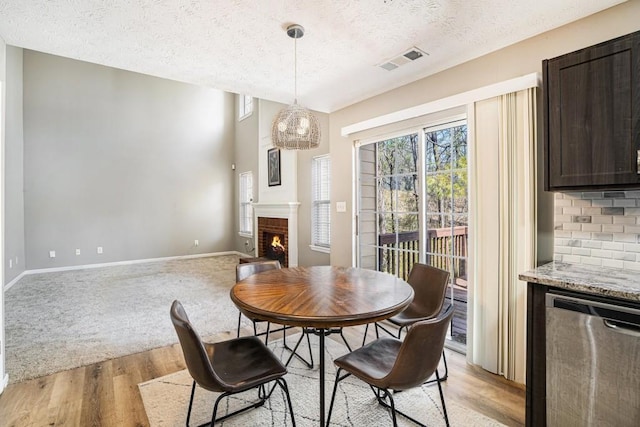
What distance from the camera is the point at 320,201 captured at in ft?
16.1

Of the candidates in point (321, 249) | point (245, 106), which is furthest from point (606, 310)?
point (245, 106)

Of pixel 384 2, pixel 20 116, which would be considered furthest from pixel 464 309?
pixel 20 116

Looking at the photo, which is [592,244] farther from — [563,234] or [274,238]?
[274,238]

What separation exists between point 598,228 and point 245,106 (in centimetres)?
739

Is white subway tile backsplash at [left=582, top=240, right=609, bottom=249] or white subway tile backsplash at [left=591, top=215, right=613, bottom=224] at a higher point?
white subway tile backsplash at [left=591, top=215, right=613, bottom=224]

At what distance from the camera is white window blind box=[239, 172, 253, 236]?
759 cm

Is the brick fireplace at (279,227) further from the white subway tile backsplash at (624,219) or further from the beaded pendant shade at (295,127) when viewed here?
the white subway tile backsplash at (624,219)

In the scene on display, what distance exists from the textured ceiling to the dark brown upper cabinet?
462 mm

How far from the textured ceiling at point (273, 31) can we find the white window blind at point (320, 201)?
78.7 inches

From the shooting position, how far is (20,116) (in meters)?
5.60

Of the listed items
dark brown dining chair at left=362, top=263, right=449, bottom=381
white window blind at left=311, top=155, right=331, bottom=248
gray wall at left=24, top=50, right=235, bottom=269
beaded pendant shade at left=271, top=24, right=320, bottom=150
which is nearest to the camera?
dark brown dining chair at left=362, top=263, right=449, bottom=381

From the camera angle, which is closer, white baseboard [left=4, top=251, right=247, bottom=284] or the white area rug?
the white area rug

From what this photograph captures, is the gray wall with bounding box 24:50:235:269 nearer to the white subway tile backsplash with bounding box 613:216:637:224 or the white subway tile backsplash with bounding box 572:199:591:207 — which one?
the white subway tile backsplash with bounding box 572:199:591:207

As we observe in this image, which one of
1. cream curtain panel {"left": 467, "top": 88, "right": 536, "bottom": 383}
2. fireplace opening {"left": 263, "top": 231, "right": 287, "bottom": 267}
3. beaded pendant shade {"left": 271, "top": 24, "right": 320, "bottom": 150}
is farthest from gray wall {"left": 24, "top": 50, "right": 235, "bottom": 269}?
cream curtain panel {"left": 467, "top": 88, "right": 536, "bottom": 383}
